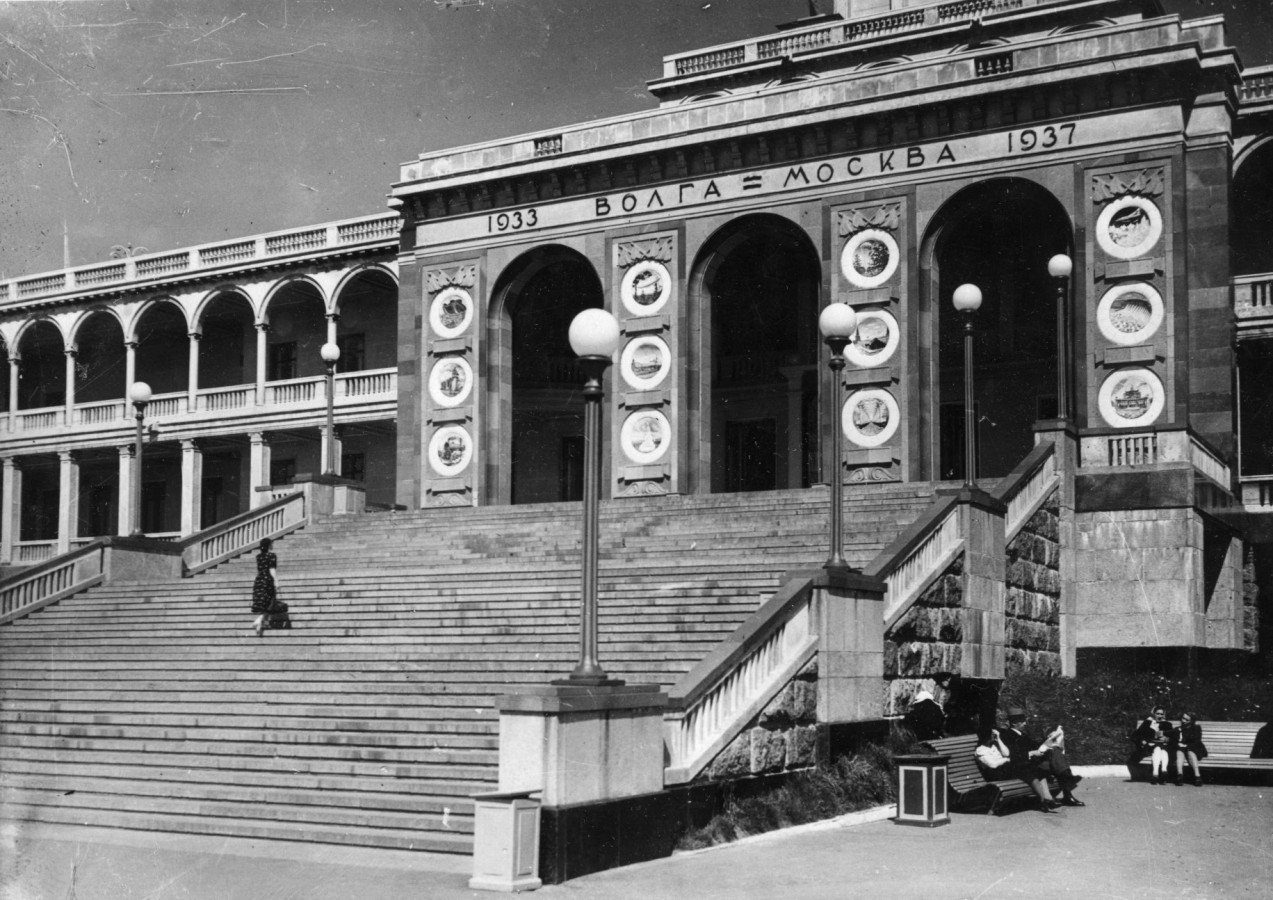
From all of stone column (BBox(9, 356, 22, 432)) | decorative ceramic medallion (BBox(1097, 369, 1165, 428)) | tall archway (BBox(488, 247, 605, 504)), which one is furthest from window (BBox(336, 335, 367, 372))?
decorative ceramic medallion (BBox(1097, 369, 1165, 428))

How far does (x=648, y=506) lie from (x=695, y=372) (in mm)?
4298

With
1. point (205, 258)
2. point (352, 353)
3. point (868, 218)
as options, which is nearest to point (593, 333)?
point (868, 218)

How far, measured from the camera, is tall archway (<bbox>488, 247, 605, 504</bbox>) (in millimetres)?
37688

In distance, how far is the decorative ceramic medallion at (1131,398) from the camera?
28156 mm

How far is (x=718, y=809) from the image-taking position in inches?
611

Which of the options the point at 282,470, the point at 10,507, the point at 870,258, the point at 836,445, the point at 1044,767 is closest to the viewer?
the point at 1044,767

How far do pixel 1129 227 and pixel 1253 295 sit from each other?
18.4 feet

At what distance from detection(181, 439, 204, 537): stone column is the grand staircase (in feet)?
60.3

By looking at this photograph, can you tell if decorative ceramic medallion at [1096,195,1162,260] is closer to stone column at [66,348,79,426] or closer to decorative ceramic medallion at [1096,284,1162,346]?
decorative ceramic medallion at [1096,284,1162,346]

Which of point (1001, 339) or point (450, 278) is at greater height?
point (450, 278)

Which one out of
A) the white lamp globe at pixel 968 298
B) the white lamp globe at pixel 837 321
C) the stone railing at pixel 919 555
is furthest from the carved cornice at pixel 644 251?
the white lamp globe at pixel 837 321

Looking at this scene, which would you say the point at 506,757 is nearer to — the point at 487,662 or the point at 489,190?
the point at 487,662

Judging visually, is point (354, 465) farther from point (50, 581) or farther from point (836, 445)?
point (836, 445)

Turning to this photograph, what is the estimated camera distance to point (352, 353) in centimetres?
4744
